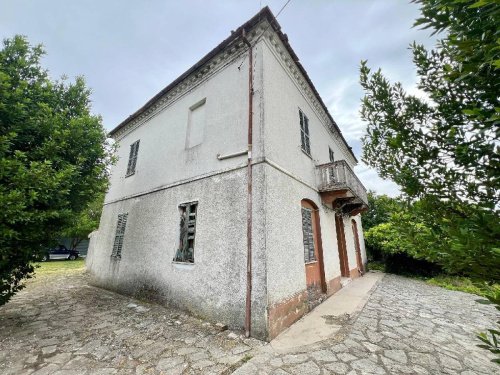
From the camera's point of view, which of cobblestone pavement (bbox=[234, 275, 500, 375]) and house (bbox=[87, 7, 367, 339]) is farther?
house (bbox=[87, 7, 367, 339])

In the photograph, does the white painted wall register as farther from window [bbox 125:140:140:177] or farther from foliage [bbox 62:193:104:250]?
foliage [bbox 62:193:104:250]

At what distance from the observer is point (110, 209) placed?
9.84 meters

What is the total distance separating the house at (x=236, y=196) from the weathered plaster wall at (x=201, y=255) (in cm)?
3

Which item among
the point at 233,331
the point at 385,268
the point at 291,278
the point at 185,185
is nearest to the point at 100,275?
the point at 185,185

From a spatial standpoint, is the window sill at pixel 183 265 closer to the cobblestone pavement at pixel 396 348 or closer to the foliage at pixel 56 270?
the cobblestone pavement at pixel 396 348

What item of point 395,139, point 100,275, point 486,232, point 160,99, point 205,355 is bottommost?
point 205,355

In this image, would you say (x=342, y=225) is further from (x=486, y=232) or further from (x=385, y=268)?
(x=486, y=232)

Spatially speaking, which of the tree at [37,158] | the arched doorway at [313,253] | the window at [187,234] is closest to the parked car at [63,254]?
the tree at [37,158]

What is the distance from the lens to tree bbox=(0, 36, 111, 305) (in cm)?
436

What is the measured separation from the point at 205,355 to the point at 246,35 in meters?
7.45

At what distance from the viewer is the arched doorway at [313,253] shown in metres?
6.29

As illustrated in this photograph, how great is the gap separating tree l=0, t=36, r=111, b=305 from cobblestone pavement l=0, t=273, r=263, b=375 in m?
1.22

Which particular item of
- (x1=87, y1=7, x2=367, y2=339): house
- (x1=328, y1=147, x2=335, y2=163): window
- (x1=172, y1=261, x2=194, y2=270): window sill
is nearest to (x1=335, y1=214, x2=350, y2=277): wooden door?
(x1=87, y1=7, x2=367, y2=339): house

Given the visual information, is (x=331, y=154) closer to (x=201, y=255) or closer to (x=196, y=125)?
(x=196, y=125)
